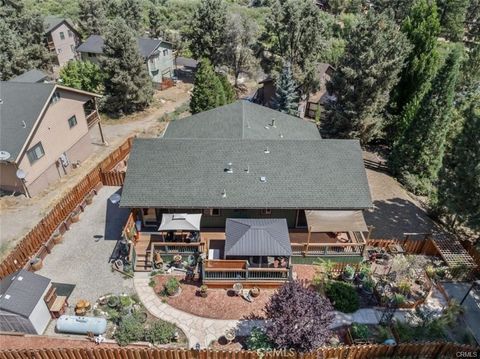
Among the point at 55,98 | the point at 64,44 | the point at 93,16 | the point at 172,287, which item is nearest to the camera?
the point at 172,287

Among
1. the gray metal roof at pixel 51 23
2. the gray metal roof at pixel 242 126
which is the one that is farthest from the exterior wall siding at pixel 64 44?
the gray metal roof at pixel 242 126

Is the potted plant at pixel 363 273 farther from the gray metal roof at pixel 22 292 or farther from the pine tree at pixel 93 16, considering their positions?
the pine tree at pixel 93 16

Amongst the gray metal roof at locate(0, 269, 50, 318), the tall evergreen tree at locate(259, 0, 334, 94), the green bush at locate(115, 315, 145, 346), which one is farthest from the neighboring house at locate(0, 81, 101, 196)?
the tall evergreen tree at locate(259, 0, 334, 94)

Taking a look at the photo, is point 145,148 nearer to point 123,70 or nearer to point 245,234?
point 245,234

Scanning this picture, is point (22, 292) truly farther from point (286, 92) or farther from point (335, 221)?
point (286, 92)

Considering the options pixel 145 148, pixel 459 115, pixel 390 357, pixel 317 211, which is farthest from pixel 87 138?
pixel 459 115

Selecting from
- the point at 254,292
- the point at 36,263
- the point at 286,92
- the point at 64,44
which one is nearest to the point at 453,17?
the point at 286,92
